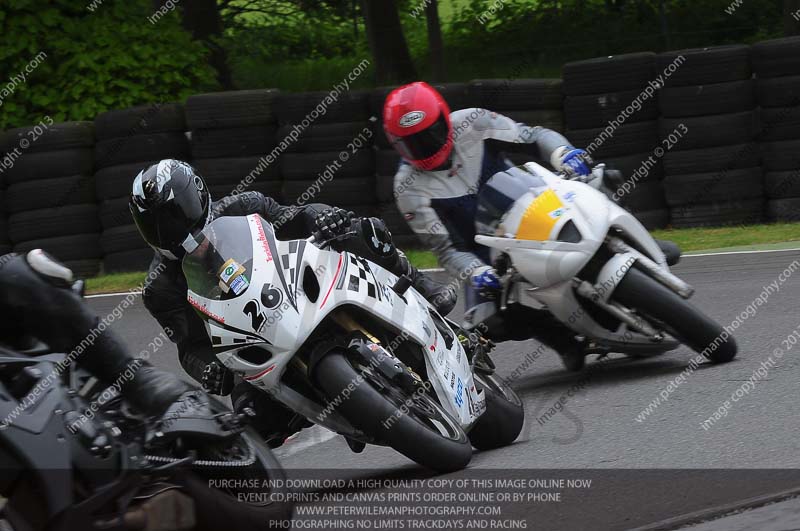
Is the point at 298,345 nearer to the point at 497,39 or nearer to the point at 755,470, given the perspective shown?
the point at 755,470

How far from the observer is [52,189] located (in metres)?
12.6

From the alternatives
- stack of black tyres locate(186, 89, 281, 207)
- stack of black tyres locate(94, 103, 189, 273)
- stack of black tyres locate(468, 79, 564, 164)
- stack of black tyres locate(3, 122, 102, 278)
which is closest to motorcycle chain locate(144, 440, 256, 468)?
stack of black tyres locate(468, 79, 564, 164)

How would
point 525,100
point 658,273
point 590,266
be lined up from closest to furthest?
1. point 658,273
2. point 590,266
3. point 525,100

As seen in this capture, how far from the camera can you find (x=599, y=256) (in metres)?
6.46

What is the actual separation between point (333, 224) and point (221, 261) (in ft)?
1.66

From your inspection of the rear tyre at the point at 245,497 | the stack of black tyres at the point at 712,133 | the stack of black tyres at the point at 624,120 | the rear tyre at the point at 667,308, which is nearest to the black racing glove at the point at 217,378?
the rear tyre at the point at 245,497

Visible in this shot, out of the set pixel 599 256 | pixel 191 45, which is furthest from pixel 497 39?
pixel 599 256

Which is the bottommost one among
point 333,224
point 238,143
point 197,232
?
point 238,143

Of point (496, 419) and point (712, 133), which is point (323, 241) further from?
point (712, 133)

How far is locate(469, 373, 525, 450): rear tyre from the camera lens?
5.70 m

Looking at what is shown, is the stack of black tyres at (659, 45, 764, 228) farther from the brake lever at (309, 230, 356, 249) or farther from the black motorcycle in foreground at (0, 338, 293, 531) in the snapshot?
the black motorcycle in foreground at (0, 338, 293, 531)

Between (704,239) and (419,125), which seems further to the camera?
(704,239)

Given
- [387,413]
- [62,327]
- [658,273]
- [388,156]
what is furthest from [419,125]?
[388,156]

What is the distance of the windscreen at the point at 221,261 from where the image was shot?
16.0 ft
